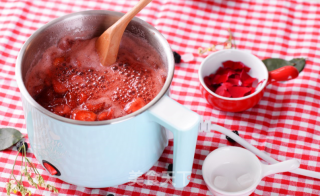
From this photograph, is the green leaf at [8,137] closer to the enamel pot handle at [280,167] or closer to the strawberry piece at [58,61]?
the strawberry piece at [58,61]

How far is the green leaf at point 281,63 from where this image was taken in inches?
39.4

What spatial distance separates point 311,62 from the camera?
1.01 meters

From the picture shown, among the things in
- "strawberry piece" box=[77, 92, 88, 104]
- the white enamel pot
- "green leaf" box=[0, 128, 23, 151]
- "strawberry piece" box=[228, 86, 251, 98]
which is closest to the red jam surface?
"strawberry piece" box=[228, 86, 251, 98]

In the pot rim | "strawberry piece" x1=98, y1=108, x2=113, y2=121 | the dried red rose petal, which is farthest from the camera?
the dried red rose petal

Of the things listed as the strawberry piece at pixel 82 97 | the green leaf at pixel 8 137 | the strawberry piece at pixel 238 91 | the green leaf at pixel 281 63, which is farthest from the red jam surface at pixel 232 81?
the green leaf at pixel 8 137

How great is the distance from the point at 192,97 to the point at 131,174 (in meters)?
0.30

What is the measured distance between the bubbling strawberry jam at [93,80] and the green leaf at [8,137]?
16cm

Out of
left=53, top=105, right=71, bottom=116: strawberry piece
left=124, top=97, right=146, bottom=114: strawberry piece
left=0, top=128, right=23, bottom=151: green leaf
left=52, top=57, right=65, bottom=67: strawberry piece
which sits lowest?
left=0, top=128, right=23, bottom=151: green leaf

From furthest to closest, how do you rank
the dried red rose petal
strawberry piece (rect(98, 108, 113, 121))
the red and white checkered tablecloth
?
the dried red rose petal
the red and white checkered tablecloth
strawberry piece (rect(98, 108, 113, 121))

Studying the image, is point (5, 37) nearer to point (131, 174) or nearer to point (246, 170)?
point (131, 174)

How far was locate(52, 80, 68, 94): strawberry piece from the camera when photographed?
0.75m

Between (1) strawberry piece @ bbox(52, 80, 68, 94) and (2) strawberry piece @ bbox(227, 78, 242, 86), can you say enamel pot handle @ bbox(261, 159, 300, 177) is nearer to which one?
(2) strawberry piece @ bbox(227, 78, 242, 86)

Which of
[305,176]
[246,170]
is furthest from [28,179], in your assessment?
[305,176]

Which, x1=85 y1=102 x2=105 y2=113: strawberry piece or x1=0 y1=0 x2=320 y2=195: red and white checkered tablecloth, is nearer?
x1=85 y1=102 x2=105 y2=113: strawberry piece
